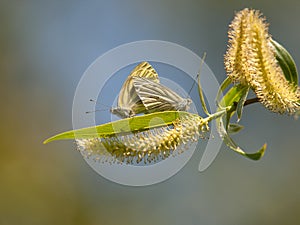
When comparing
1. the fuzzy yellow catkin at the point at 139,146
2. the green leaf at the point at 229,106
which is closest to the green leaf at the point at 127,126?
the fuzzy yellow catkin at the point at 139,146

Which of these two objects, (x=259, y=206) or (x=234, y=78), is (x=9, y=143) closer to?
(x=259, y=206)

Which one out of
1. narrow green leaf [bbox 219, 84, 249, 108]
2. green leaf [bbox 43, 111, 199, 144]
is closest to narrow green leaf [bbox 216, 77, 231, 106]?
narrow green leaf [bbox 219, 84, 249, 108]

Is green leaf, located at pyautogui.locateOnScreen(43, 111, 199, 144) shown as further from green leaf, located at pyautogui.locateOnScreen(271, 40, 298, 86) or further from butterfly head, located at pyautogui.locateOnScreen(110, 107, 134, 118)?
green leaf, located at pyautogui.locateOnScreen(271, 40, 298, 86)

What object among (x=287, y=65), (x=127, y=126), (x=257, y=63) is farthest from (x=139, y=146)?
(x=287, y=65)

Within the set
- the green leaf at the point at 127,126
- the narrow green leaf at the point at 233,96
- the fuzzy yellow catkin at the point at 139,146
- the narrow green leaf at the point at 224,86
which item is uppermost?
the narrow green leaf at the point at 224,86

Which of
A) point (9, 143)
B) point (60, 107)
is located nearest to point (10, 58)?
point (60, 107)

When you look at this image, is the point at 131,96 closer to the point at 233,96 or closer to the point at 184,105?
the point at 184,105

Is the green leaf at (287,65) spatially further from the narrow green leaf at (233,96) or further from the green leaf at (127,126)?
the green leaf at (127,126)
